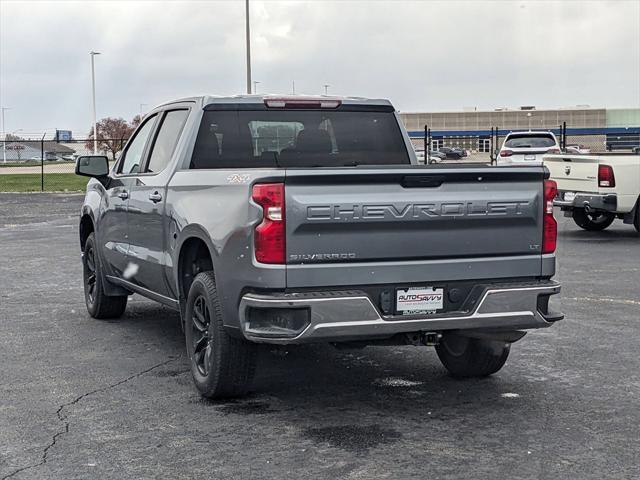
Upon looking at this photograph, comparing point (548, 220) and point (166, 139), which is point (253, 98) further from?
point (548, 220)

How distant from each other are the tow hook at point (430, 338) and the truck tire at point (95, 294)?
404 cm

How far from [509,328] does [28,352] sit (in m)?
4.02

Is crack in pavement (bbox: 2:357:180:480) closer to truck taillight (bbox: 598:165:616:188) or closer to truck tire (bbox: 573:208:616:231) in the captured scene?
truck taillight (bbox: 598:165:616:188)

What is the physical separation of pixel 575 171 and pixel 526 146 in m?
15.5

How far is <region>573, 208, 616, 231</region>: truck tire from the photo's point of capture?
18.4 m

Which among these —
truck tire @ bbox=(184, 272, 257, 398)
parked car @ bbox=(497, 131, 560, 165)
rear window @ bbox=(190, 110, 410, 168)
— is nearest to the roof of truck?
rear window @ bbox=(190, 110, 410, 168)

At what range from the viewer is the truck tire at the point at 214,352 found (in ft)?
20.1

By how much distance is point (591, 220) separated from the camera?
61.0 ft

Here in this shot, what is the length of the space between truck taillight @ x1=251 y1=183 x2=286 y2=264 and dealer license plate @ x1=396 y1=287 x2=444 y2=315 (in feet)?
2.43

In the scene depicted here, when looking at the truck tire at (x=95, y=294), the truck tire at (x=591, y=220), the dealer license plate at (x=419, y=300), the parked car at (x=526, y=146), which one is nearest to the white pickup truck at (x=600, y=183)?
the truck tire at (x=591, y=220)

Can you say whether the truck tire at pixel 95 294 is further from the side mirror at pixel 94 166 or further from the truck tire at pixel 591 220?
the truck tire at pixel 591 220

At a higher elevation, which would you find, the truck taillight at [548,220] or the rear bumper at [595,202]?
the truck taillight at [548,220]

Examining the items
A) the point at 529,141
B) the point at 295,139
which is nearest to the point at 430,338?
the point at 295,139

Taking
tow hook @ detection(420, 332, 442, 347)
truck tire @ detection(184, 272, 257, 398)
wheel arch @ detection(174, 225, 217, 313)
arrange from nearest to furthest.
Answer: tow hook @ detection(420, 332, 442, 347), truck tire @ detection(184, 272, 257, 398), wheel arch @ detection(174, 225, 217, 313)
